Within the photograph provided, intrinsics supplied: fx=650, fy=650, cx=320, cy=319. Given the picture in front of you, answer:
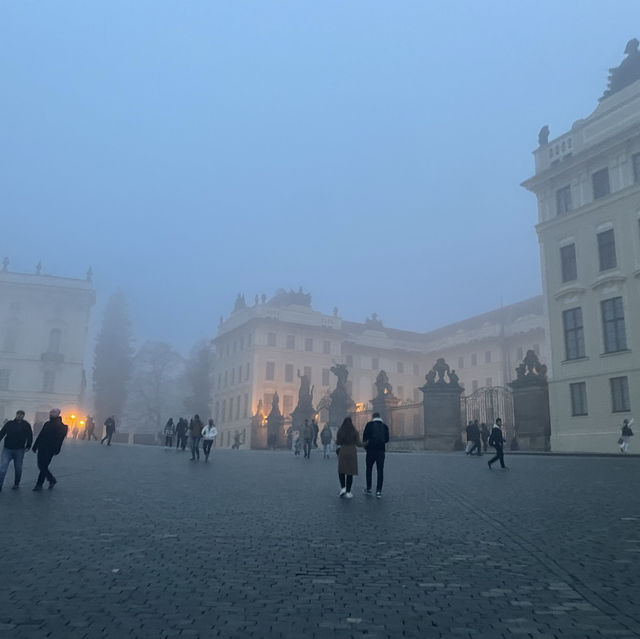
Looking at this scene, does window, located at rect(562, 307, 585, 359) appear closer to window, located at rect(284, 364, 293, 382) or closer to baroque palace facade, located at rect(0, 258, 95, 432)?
window, located at rect(284, 364, 293, 382)

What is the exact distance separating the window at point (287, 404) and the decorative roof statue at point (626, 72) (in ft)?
159

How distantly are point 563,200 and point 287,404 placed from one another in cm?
4541

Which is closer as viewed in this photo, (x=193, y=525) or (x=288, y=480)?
(x=193, y=525)

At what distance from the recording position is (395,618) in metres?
4.23

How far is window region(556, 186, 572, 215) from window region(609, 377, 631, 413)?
10310mm

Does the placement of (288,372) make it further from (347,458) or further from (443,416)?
(347,458)

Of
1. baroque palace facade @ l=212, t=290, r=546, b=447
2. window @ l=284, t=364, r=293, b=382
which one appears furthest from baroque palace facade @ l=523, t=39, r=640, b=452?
window @ l=284, t=364, r=293, b=382

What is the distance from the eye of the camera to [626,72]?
37.2 m

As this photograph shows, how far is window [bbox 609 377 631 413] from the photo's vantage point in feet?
103

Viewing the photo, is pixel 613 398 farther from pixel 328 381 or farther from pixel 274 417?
pixel 328 381

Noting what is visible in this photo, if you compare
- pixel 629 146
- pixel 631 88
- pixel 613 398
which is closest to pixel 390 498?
pixel 613 398

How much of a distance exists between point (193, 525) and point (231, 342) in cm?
7542

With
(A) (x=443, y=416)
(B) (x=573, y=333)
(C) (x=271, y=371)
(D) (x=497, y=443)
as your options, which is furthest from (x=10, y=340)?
(D) (x=497, y=443)

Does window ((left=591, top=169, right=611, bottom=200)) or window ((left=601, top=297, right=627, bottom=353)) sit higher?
window ((left=591, top=169, right=611, bottom=200))
